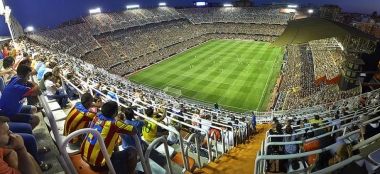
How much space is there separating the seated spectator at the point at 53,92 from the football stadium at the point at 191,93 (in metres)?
0.03

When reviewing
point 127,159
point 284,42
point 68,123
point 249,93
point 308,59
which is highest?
point 284,42

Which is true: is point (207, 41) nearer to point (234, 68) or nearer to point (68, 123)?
point (234, 68)

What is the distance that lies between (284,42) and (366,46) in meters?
9.59

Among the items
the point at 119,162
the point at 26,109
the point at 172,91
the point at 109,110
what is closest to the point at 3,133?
the point at 109,110

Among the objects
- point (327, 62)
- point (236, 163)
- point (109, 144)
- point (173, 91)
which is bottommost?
point (173, 91)

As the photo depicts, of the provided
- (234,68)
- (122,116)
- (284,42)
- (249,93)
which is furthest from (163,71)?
(122,116)

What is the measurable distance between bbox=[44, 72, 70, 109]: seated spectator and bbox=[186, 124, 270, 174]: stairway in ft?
14.6

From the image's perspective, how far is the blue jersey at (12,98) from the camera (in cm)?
393

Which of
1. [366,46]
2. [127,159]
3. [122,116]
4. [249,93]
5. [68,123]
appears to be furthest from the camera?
[249,93]

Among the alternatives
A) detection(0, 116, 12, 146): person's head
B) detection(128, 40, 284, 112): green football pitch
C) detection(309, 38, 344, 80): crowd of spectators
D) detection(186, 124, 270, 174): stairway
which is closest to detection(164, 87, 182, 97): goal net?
detection(128, 40, 284, 112): green football pitch

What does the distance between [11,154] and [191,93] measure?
23915 millimetres

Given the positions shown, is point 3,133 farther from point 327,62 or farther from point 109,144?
point 327,62

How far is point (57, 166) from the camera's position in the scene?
3549 mm

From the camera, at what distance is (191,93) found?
2619 cm
